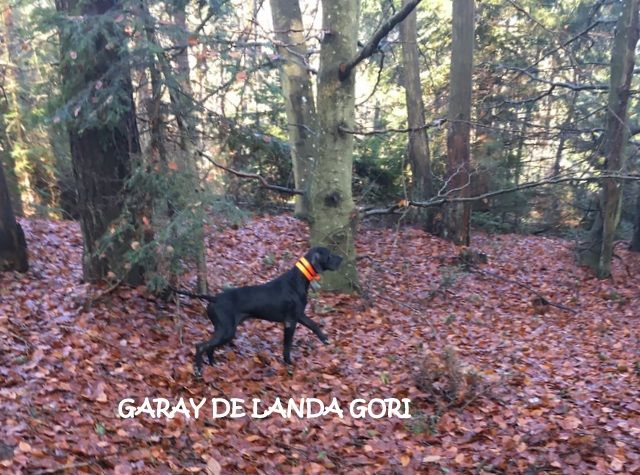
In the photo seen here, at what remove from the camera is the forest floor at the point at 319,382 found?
4816mm

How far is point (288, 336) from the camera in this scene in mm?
6766

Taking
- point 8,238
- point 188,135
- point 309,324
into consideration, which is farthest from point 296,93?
point 309,324

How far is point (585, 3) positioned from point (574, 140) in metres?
3.95

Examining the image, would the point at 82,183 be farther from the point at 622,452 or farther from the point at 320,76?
the point at 622,452

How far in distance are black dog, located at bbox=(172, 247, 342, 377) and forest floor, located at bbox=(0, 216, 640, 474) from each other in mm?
396

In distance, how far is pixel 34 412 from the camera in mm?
4711

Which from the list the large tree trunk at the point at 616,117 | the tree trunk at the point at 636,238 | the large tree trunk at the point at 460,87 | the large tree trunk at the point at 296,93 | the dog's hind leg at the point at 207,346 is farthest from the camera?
the tree trunk at the point at 636,238

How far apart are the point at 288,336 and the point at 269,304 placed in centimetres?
51

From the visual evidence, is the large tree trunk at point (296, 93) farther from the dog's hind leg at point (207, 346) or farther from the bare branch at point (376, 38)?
the dog's hind leg at point (207, 346)

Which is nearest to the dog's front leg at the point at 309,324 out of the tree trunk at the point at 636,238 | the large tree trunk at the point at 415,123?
the large tree trunk at the point at 415,123

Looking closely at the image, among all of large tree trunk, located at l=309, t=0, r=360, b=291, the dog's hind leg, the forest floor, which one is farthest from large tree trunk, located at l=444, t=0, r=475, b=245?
the dog's hind leg

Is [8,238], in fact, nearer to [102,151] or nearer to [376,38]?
[102,151]

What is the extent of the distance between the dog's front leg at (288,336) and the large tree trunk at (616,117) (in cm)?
827

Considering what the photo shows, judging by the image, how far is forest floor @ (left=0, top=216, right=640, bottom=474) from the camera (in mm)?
4816
